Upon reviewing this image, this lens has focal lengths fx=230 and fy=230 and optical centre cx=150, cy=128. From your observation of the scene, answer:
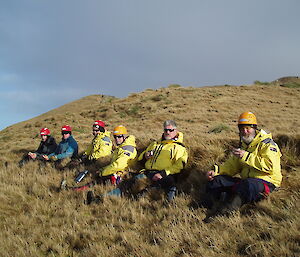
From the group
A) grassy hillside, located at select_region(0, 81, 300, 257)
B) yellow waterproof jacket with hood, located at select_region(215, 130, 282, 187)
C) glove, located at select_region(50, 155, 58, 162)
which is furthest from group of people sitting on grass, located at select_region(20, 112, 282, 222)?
glove, located at select_region(50, 155, 58, 162)

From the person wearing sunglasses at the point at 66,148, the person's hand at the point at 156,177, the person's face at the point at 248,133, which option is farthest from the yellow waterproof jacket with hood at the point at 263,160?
the person wearing sunglasses at the point at 66,148

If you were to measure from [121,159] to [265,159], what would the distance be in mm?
3179

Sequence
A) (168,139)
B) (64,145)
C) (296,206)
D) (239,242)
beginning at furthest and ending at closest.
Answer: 1. (64,145)
2. (168,139)
3. (296,206)
4. (239,242)

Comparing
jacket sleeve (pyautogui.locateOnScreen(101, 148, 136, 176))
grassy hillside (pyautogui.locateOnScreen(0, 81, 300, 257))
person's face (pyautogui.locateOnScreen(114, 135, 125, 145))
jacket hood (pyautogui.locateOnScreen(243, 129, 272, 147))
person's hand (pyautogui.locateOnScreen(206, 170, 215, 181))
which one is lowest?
grassy hillside (pyautogui.locateOnScreen(0, 81, 300, 257))

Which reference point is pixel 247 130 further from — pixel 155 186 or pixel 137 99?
pixel 137 99

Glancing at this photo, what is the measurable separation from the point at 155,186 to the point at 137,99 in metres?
23.5

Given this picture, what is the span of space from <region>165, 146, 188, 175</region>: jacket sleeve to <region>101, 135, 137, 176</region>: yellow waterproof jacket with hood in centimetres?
121

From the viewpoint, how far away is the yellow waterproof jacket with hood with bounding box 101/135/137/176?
5445 mm

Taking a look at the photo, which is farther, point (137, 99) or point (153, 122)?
point (137, 99)

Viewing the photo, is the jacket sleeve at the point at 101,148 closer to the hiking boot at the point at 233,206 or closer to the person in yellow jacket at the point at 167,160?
the person in yellow jacket at the point at 167,160

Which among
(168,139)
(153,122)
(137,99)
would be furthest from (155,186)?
(137,99)

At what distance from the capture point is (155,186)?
4.67 metres

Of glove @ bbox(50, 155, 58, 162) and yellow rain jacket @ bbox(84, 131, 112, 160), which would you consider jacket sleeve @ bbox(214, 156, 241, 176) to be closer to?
yellow rain jacket @ bbox(84, 131, 112, 160)

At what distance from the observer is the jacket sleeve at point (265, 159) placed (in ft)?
11.1
